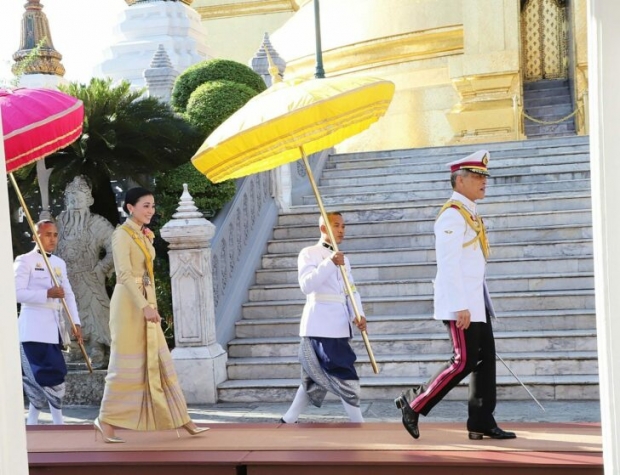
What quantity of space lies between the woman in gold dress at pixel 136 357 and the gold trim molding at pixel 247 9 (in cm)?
1876

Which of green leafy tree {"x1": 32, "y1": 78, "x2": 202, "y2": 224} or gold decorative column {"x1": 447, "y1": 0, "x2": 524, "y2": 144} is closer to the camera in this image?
green leafy tree {"x1": 32, "y1": 78, "x2": 202, "y2": 224}

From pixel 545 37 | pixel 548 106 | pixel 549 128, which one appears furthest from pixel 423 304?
pixel 545 37

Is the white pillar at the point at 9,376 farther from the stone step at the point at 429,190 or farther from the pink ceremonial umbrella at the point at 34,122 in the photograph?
the stone step at the point at 429,190

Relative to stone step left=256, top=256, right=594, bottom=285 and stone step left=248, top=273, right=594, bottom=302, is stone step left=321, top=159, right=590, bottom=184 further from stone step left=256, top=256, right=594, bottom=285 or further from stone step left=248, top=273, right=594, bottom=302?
stone step left=248, top=273, right=594, bottom=302

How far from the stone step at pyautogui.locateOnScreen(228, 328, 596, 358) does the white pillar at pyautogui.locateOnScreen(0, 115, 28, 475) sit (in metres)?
6.82

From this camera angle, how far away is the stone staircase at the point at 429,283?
31.3 ft

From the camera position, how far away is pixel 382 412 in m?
→ 8.80

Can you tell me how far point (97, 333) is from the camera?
34.2 feet

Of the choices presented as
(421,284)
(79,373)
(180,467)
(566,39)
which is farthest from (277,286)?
(566,39)

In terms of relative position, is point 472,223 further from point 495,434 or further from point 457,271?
point 495,434

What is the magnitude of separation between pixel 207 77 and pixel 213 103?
1053 mm

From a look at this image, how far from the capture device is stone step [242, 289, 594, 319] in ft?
33.8

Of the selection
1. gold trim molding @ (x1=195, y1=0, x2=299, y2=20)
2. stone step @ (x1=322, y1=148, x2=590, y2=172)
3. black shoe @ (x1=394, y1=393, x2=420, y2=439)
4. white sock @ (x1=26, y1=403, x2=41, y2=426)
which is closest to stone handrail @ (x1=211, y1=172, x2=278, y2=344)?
white sock @ (x1=26, y1=403, x2=41, y2=426)

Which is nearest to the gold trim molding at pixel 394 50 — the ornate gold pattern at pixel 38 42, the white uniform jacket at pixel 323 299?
the ornate gold pattern at pixel 38 42
